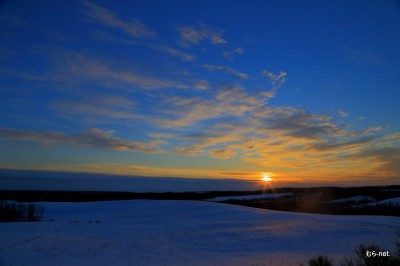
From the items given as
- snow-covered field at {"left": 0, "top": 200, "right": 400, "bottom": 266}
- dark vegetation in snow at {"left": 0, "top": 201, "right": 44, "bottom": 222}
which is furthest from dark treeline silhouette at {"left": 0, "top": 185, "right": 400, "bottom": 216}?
snow-covered field at {"left": 0, "top": 200, "right": 400, "bottom": 266}

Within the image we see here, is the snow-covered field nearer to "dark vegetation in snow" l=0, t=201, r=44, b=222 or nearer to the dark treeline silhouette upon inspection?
"dark vegetation in snow" l=0, t=201, r=44, b=222

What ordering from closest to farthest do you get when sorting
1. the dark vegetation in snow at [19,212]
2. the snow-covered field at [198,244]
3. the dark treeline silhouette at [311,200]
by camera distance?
the snow-covered field at [198,244] → the dark vegetation in snow at [19,212] → the dark treeline silhouette at [311,200]

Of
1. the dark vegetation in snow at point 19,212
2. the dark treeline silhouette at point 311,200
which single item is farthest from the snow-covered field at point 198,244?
the dark treeline silhouette at point 311,200

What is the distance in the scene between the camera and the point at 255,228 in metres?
40.7

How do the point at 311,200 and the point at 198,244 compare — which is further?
the point at 311,200

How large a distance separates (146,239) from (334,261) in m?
19.1

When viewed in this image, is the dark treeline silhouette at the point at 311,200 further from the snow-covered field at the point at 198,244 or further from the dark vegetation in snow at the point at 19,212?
the snow-covered field at the point at 198,244

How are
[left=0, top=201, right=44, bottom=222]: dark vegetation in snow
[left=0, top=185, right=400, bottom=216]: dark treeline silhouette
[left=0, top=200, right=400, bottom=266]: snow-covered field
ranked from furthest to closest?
[left=0, top=185, right=400, bottom=216]: dark treeline silhouette
[left=0, top=201, right=44, bottom=222]: dark vegetation in snow
[left=0, top=200, right=400, bottom=266]: snow-covered field

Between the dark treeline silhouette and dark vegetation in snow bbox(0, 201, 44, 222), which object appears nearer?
dark vegetation in snow bbox(0, 201, 44, 222)

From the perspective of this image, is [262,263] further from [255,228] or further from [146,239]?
[255,228]

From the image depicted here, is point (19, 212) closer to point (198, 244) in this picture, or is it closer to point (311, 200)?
point (198, 244)

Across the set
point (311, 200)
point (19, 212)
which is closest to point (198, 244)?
point (19, 212)

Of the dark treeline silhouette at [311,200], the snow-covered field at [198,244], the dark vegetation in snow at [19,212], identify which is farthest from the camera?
the dark treeline silhouette at [311,200]

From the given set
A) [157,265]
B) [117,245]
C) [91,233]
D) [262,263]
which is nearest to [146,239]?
[117,245]
